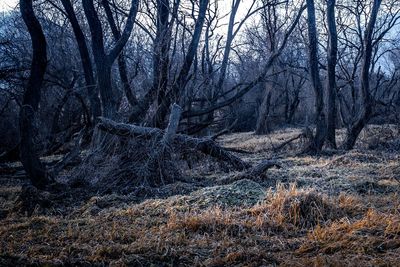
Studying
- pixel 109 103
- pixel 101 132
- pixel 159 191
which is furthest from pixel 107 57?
pixel 159 191

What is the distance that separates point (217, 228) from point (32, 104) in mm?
4478

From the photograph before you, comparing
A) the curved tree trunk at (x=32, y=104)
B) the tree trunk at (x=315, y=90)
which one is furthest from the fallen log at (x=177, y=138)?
the tree trunk at (x=315, y=90)

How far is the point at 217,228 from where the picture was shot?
4.68 m

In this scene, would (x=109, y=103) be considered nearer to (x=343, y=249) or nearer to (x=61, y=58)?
(x=343, y=249)

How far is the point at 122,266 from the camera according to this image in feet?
12.5

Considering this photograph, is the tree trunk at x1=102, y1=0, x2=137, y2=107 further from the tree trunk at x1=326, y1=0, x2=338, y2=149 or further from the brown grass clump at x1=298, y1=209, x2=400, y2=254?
the brown grass clump at x1=298, y1=209, x2=400, y2=254

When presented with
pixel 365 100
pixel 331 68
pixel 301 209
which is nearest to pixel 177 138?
pixel 301 209

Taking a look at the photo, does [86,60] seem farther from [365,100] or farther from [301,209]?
[301,209]

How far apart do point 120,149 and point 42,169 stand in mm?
1337

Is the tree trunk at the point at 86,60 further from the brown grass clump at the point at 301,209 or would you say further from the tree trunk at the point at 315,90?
the brown grass clump at the point at 301,209

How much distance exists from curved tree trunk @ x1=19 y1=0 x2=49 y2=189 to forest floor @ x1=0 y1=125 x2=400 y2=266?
1.10 meters

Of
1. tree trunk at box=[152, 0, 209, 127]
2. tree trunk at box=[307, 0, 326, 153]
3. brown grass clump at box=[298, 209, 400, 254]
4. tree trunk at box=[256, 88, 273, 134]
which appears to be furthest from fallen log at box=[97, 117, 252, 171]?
tree trunk at box=[256, 88, 273, 134]

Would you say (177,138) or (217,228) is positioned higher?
(177,138)

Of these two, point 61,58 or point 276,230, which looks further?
point 61,58
